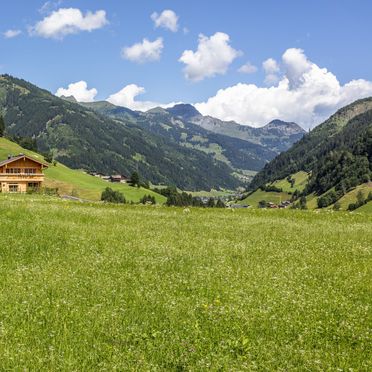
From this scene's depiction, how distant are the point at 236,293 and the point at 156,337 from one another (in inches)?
138

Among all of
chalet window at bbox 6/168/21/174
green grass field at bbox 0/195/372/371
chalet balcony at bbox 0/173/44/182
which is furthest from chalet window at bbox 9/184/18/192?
green grass field at bbox 0/195/372/371

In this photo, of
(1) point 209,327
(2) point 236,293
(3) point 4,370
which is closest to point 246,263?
(2) point 236,293

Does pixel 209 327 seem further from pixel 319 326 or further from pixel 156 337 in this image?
pixel 319 326

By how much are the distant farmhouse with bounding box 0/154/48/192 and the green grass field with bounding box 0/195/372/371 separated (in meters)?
86.6

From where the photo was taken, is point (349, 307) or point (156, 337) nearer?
point (156, 337)

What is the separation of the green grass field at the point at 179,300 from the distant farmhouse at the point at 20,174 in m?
86.6

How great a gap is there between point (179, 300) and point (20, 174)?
3892 inches

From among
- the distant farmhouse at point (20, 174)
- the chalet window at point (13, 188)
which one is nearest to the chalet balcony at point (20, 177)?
the distant farmhouse at point (20, 174)

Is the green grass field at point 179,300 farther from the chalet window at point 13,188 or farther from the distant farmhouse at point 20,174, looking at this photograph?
the chalet window at point 13,188

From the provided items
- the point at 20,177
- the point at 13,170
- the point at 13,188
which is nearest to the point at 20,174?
the point at 20,177

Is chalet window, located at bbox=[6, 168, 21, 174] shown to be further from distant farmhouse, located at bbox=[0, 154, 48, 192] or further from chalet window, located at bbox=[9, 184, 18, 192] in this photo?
chalet window, located at bbox=[9, 184, 18, 192]

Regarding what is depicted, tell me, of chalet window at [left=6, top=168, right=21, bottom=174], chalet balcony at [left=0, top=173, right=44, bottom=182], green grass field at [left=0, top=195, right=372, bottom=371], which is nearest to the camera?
green grass field at [left=0, top=195, right=372, bottom=371]

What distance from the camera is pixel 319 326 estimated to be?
33.7 ft

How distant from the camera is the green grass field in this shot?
8836 mm
